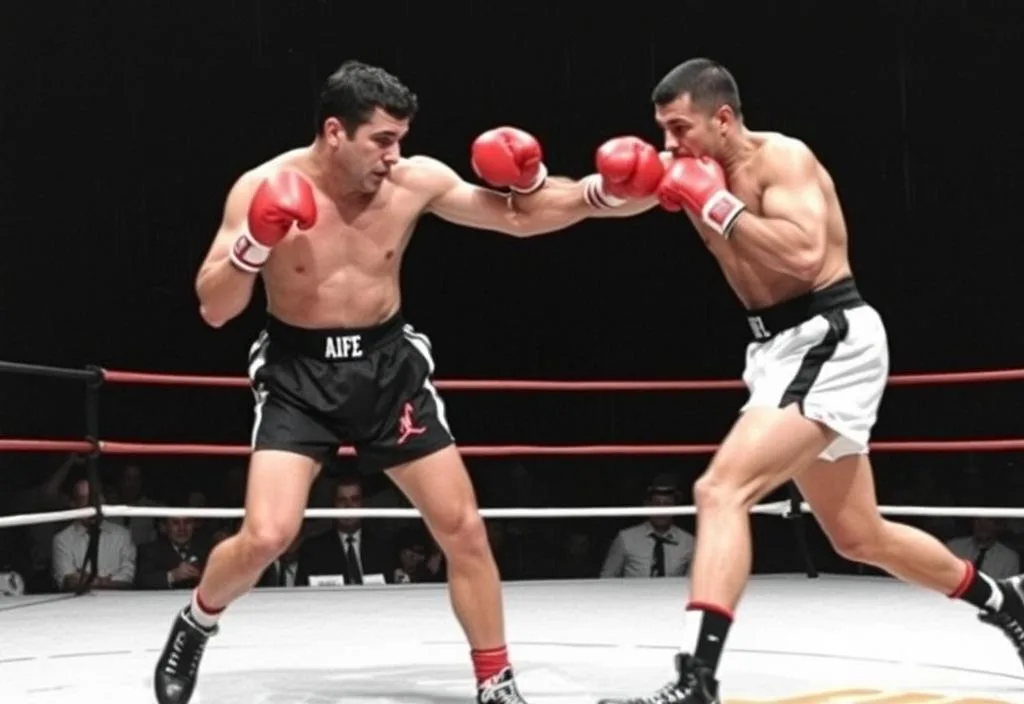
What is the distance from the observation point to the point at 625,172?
9.45 ft

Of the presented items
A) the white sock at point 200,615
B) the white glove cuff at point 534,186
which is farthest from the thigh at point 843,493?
the white sock at point 200,615

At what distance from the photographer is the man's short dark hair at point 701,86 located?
9.25ft

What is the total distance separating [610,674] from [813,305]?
0.89 m

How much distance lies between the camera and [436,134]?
7.62 meters

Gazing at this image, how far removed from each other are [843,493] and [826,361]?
0.89 ft

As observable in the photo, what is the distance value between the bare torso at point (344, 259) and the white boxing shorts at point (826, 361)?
26.9 inches

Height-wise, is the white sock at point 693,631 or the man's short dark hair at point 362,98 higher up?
the man's short dark hair at point 362,98

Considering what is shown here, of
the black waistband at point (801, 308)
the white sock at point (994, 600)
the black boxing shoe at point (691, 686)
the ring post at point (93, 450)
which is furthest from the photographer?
the ring post at point (93, 450)

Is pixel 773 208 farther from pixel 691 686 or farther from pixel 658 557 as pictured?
pixel 658 557

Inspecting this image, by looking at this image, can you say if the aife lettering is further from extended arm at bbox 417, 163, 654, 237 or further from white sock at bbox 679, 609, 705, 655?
white sock at bbox 679, 609, 705, 655

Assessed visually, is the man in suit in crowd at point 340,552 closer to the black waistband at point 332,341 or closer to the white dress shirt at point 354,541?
the white dress shirt at point 354,541

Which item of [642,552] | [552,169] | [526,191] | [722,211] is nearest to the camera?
[722,211]

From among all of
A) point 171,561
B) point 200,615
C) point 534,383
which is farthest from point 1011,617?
point 171,561

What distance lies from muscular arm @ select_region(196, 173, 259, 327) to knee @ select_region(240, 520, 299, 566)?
Result: 1.22ft
